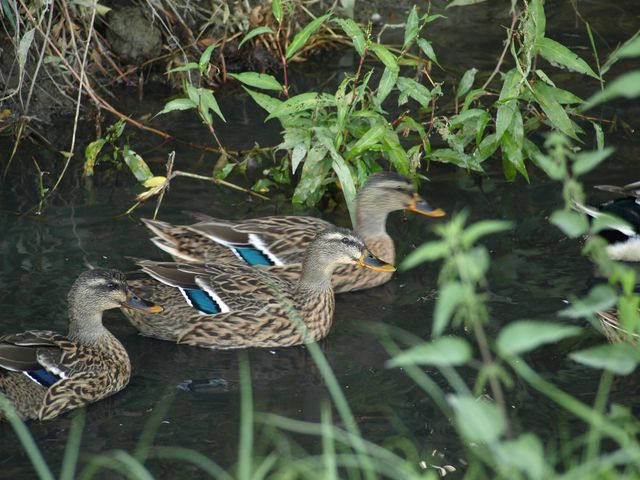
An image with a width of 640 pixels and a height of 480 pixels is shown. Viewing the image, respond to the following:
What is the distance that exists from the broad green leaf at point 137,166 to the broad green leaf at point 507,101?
7.57 feet

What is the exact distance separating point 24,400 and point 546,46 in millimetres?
3695

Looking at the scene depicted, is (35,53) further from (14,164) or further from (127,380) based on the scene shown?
(127,380)

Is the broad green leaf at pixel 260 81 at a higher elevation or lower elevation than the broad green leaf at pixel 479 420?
lower

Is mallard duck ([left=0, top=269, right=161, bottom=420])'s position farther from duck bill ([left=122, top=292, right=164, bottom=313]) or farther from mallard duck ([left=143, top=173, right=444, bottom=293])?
mallard duck ([left=143, top=173, right=444, bottom=293])

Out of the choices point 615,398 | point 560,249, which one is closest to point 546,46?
point 560,249

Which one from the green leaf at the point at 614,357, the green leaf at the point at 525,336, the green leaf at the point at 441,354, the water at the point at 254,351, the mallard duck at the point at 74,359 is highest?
the green leaf at the point at 525,336

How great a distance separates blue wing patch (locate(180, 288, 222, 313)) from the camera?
20.8 ft

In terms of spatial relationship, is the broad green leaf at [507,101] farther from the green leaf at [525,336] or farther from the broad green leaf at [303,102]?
the green leaf at [525,336]

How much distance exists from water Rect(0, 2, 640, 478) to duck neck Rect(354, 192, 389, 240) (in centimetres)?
23

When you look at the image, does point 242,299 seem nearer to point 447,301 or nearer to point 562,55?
point 562,55

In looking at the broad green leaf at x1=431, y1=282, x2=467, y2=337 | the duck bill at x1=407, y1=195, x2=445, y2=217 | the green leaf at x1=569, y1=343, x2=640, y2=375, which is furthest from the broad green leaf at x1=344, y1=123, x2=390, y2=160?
the broad green leaf at x1=431, y1=282, x2=467, y2=337

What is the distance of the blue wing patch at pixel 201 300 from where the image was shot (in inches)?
249

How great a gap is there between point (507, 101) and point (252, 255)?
185 centimetres

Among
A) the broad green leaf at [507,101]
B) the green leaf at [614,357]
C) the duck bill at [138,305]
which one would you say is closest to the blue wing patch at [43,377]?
the duck bill at [138,305]
